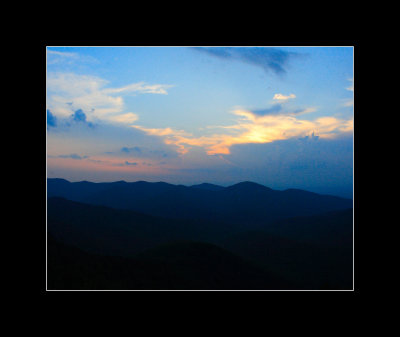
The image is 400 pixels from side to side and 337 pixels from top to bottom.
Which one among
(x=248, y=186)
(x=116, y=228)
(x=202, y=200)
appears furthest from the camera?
(x=248, y=186)

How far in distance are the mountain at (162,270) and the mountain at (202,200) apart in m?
25.0

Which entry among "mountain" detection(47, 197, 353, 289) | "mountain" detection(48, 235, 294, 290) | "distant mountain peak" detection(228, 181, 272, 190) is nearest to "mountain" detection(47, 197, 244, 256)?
"mountain" detection(47, 197, 353, 289)

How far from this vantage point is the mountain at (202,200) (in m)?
40.8

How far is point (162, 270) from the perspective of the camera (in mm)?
9945

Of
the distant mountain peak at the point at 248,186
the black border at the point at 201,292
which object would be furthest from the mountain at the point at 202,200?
the black border at the point at 201,292

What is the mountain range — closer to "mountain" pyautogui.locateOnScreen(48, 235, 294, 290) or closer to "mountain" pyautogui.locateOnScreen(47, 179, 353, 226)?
"mountain" pyautogui.locateOnScreen(48, 235, 294, 290)

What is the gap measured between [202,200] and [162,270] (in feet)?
121

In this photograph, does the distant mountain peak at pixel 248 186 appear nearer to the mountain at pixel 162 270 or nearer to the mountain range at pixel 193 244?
the mountain range at pixel 193 244

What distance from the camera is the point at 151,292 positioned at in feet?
16.6

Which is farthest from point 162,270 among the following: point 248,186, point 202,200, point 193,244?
point 248,186

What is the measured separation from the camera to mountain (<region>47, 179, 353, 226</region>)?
4078 centimetres

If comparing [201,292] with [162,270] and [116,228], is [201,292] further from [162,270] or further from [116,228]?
[116,228]
